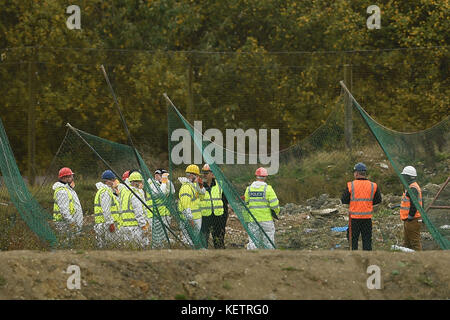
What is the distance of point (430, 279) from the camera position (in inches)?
450

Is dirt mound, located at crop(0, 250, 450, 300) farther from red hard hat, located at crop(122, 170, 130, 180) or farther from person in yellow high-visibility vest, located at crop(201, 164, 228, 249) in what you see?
red hard hat, located at crop(122, 170, 130, 180)

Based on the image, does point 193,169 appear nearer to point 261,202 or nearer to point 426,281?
point 261,202

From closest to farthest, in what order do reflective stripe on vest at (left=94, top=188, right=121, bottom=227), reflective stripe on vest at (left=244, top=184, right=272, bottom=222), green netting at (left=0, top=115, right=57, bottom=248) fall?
green netting at (left=0, top=115, right=57, bottom=248), reflective stripe on vest at (left=244, top=184, right=272, bottom=222), reflective stripe on vest at (left=94, top=188, right=121, bottom=227)

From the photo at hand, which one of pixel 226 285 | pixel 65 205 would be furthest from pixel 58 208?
pixel 226 285

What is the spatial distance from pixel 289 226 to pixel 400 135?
11.1 ft

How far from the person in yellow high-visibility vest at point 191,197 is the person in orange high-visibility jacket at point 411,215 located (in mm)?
3212

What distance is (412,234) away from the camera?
14.5 metres

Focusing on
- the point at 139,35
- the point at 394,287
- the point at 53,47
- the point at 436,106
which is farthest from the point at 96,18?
the point at 394,287

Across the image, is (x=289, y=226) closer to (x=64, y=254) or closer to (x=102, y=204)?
(x=102, y=204)

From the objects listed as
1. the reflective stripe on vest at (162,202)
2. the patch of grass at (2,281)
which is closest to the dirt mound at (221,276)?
the patch of grass at (2,281)

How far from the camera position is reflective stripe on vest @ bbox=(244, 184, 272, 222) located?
14516 millimetres

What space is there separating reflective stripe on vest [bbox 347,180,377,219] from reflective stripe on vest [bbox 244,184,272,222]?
4.32 ft

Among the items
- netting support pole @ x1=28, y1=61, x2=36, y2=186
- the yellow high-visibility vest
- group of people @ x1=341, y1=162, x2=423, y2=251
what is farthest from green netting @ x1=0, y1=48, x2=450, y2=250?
group of people @ x1=341, y1=162, x2=423, y2=251

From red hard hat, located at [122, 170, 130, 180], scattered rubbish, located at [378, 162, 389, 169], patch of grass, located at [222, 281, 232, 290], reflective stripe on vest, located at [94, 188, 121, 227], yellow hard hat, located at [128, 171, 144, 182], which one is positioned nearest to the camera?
patch of grass, located at [222, 281, 232, 290]
